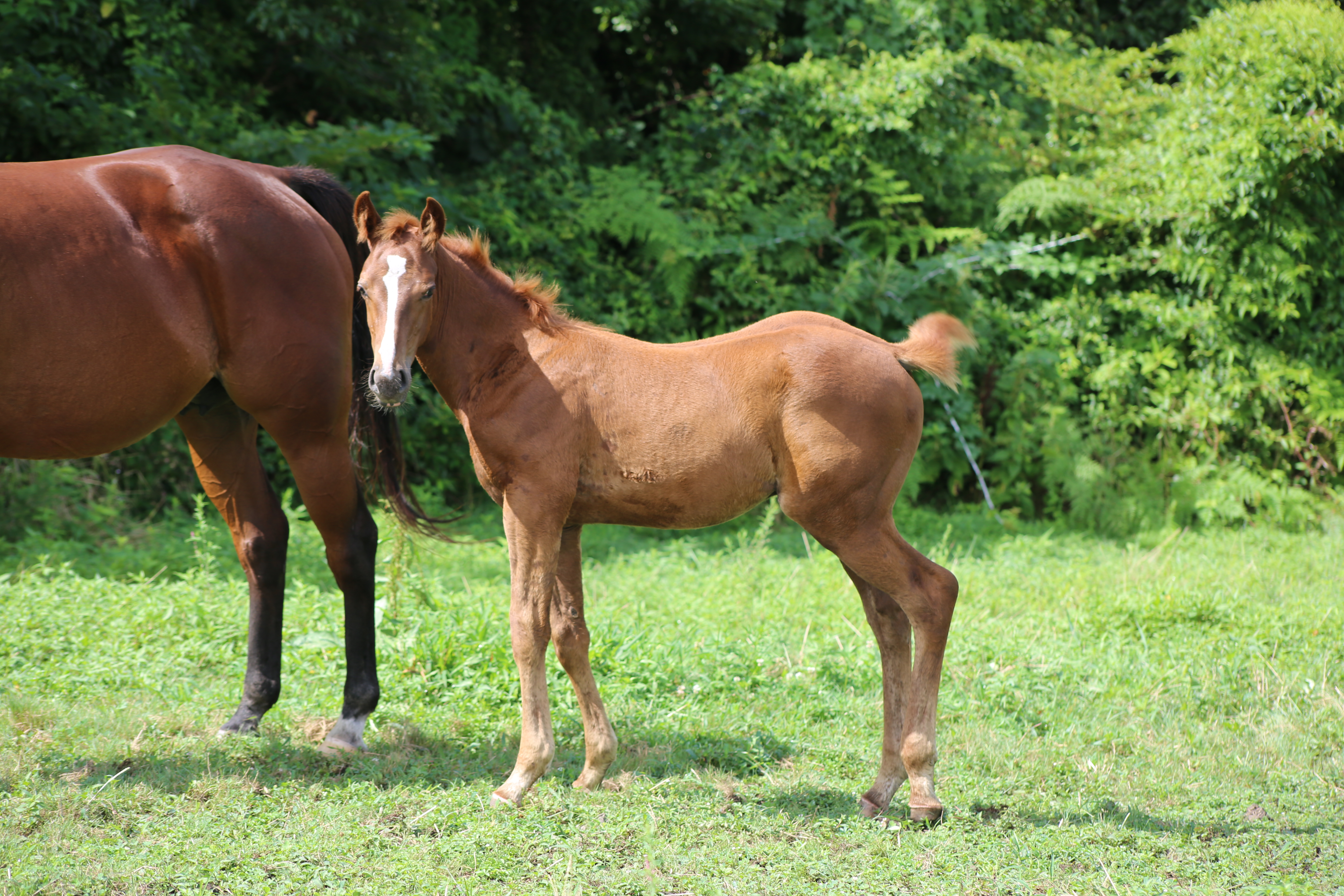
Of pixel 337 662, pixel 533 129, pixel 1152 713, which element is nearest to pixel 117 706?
pixel 337 662

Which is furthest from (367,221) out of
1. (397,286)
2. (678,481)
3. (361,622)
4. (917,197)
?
(917,197)

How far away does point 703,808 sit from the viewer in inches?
147

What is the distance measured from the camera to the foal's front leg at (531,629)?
143 inches

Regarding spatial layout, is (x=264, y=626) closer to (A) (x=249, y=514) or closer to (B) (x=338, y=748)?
(A) (x=249, y=514)

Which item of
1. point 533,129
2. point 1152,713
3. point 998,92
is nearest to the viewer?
point 1152,713

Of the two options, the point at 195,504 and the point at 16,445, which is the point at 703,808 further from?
the point at 195,504

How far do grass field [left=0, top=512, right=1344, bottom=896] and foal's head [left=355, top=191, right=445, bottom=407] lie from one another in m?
1.52

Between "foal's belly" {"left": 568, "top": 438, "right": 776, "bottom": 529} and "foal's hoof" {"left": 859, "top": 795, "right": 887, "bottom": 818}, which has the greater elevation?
"foal's belly" {"left": 568, "top": 438, "right": 776, "bottom": 529}

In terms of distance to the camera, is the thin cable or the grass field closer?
the grass field

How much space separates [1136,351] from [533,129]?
20.3 ft

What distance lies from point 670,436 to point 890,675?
1.21 m

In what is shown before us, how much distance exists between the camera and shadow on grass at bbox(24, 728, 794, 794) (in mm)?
3939

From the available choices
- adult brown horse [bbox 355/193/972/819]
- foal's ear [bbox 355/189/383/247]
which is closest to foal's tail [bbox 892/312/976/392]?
adult brown horse [bbox 355/193/972/819]

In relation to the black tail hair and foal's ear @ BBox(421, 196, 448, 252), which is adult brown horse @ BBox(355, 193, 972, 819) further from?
the black tail hair
